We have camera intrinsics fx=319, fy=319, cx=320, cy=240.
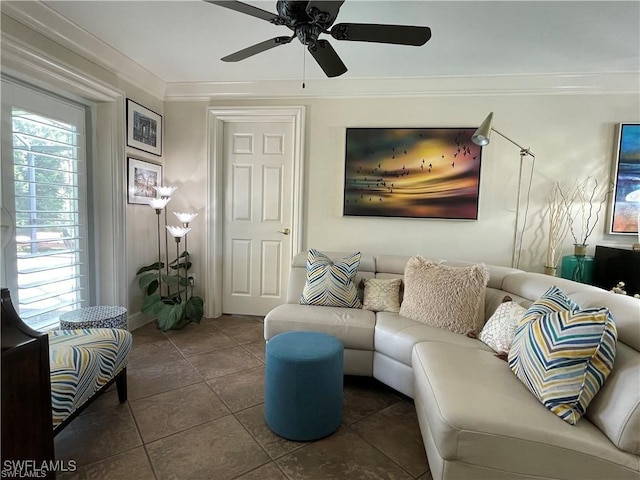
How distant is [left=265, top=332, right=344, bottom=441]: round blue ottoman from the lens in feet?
5.30

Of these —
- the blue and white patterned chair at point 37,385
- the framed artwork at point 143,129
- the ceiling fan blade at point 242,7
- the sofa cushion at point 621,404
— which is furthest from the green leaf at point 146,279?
the sofa cushion at point 621,404

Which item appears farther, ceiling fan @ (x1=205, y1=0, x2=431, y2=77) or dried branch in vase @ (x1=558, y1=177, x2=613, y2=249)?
dried branch in vase @ (x1=558, y1=177, x2=613, y2=249)

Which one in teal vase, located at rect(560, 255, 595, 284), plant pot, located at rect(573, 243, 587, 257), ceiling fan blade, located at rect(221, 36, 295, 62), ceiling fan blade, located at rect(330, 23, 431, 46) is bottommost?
teal vase, located at rect(560, 255, 595, 284)

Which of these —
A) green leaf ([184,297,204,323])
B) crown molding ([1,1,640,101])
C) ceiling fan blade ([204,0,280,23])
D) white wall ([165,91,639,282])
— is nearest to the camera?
ceiling fan blade ([204,0,280,23])

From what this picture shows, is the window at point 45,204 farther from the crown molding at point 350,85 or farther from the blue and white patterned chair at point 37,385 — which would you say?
the blue and white patterned chair at point 37,385

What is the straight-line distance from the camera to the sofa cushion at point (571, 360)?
3.90 ft

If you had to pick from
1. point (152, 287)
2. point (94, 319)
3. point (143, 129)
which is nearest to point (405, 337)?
point (94, 319)

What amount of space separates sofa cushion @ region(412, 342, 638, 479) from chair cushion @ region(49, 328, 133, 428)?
62.8 inches

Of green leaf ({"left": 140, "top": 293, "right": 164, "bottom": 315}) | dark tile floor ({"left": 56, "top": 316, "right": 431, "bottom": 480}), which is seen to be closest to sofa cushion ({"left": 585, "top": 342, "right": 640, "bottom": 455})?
dark tile floor ({"left": 56, "top": 316, "right": 431, "bottom": 480})

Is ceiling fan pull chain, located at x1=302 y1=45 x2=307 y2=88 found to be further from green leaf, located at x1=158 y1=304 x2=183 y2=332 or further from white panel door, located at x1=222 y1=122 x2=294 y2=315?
green leaf, located at x1=158 y1=304 x2=183 y2=332

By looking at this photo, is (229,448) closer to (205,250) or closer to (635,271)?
(205,250)

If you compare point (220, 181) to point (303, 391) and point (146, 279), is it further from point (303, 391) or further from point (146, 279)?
point (303, 391)

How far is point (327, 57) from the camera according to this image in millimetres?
1860

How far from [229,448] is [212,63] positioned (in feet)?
9.61
